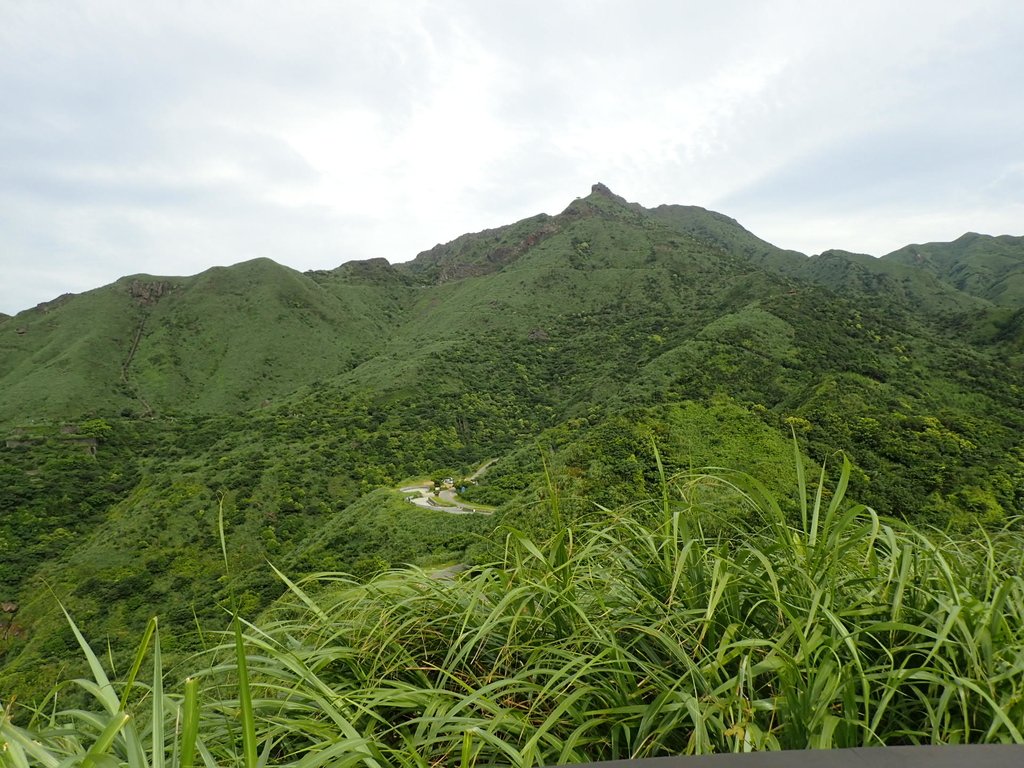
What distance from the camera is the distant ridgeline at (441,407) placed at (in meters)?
30.2

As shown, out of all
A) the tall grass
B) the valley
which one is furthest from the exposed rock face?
the tall grass

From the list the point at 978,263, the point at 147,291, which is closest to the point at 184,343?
the point at 147,291

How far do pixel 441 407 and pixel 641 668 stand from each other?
70.3m

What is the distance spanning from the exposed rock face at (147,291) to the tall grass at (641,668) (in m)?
136

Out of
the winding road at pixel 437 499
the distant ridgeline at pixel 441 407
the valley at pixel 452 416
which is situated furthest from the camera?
the winding road at pixel 437 499

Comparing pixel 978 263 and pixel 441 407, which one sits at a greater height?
pixel 978 263

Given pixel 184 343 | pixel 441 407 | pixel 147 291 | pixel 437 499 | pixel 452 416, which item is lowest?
pixel 437 499

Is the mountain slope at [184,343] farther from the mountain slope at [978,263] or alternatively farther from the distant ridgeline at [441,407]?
the mountain slope at [978,263]

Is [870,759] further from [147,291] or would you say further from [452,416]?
[147,291]

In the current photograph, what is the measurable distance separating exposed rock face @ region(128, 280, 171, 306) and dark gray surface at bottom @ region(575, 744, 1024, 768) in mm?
137789

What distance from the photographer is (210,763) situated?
143 cm

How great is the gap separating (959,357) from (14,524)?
97580 mm

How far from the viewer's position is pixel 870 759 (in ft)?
3.83

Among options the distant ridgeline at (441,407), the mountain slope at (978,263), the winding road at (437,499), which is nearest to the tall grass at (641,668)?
the distant ridgeline at (441,407)
